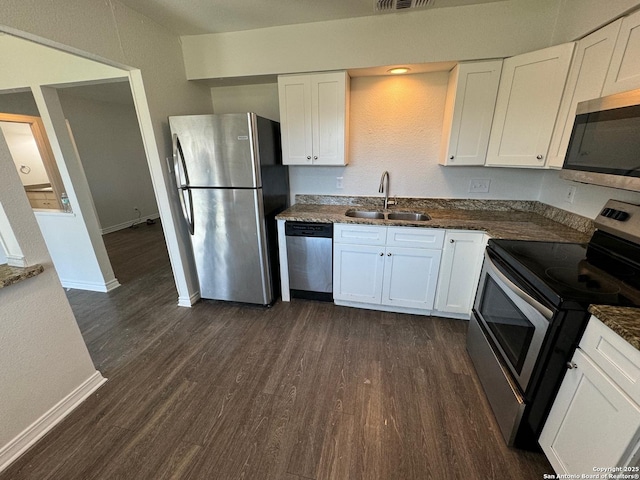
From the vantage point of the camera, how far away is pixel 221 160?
2219 mm

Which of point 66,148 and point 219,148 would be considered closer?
point 219,148

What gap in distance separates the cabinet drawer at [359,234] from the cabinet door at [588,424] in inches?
54.6

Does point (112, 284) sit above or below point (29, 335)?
below

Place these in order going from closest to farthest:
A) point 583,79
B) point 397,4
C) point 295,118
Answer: point 583,79, point 397,4, point 295,118

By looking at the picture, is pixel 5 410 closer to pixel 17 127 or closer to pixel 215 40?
pixel 215 40

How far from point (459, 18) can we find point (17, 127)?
643 centimetres

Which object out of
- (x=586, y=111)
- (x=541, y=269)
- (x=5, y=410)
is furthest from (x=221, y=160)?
(x=586, y=111)

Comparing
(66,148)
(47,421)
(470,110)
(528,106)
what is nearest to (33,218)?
(47,421)

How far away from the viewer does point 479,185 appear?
2533 millimetres

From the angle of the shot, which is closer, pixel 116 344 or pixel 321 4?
pixel 321 4

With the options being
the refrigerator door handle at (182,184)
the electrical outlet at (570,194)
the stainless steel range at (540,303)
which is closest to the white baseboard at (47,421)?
the refrigerator door handle at (182,184)

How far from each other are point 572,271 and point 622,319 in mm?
407

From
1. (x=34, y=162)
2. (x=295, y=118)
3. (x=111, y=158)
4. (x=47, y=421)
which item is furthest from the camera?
(x=111, y=158)

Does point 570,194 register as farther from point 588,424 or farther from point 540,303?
point 588,424
